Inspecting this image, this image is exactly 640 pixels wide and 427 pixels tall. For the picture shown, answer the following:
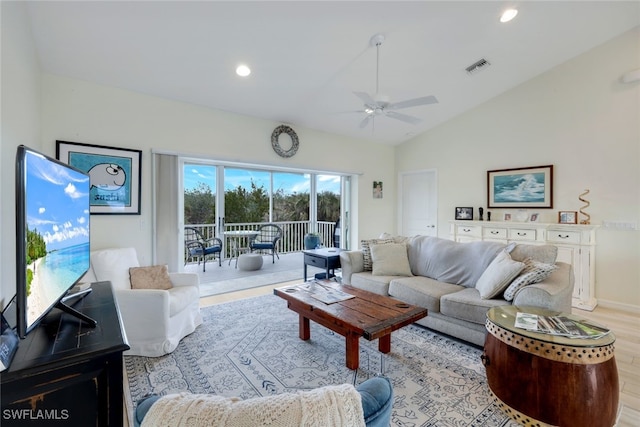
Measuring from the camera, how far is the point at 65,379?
38.6 inches

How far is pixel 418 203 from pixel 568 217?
2443 millimetres

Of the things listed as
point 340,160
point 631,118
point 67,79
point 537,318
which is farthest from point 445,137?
point 67,79

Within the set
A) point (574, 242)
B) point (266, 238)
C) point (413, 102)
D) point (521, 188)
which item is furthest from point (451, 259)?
point (266, 238)

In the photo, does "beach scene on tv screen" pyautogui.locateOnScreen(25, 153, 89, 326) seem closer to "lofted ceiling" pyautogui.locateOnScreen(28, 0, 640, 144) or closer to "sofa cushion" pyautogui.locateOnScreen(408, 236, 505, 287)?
"lofted ceiling" pyautogui.locateOnScreen(28, 0, 640, 144)

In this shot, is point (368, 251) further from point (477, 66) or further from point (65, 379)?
point (65, 379)

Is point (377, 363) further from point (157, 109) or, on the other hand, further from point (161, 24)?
point (157, 109)

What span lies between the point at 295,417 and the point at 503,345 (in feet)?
5.76

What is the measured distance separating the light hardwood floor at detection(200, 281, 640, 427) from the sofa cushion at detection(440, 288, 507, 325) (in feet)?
2.88

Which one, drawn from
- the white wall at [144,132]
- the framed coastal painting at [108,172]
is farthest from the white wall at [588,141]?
the framed coastal painting at [108,172]

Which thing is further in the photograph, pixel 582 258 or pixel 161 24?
pixel 582 258

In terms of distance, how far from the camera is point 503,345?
5.96 ft

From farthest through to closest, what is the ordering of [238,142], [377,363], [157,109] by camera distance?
[238,142] < [157,109] < [377,363]

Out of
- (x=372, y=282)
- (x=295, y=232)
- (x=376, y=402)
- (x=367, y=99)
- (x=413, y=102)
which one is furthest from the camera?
(x=295, y=232)

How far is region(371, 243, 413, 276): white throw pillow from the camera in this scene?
11.5 ft
